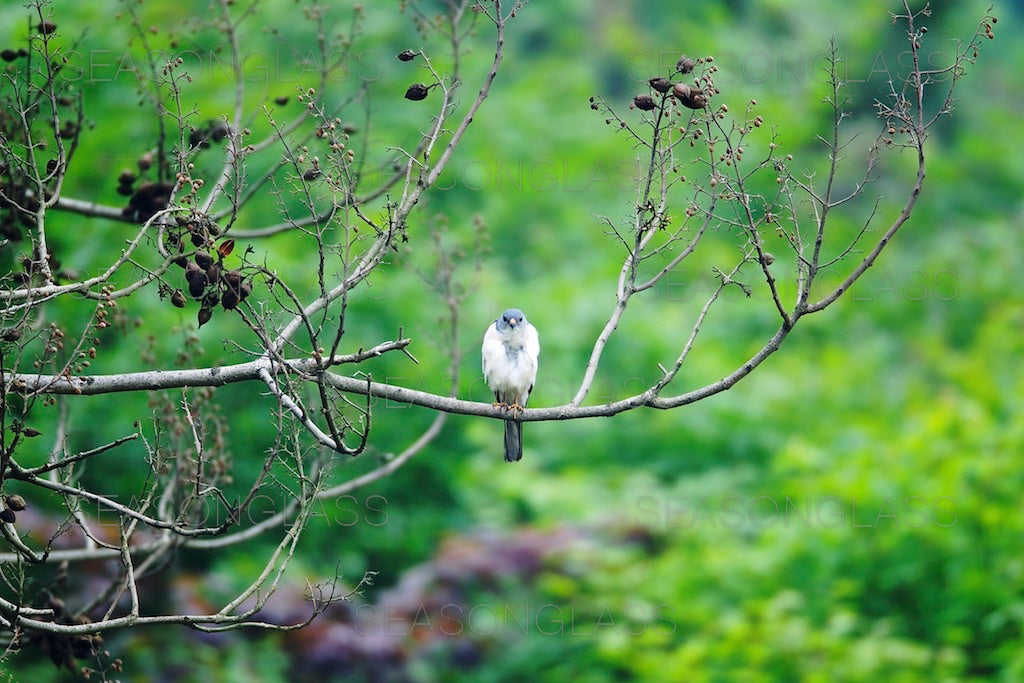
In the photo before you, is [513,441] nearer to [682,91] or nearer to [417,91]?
[417,91]

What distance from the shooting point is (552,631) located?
8.52m

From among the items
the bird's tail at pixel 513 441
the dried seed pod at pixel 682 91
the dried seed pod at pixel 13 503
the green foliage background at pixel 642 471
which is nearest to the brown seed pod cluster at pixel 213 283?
the dried seed pod at pixel 13 503

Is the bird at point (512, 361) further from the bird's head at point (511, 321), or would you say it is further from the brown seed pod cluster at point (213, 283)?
the brown seed pod cluster at point (213, 283)

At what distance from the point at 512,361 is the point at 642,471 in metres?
4.83

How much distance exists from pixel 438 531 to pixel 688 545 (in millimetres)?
2163

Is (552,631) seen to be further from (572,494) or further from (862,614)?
(862,614)

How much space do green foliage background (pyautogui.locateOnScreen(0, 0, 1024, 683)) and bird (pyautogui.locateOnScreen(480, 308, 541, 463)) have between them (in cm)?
31

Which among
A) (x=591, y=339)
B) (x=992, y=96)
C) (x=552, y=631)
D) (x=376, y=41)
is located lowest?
(x=552, y=631)

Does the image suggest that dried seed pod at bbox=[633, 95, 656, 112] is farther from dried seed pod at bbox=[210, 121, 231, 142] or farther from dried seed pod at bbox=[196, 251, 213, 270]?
dried seed pod at bbox=[210, 121, 231, 142]

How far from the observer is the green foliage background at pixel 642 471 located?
7.86 m

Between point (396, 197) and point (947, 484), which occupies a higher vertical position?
point (396, 197)

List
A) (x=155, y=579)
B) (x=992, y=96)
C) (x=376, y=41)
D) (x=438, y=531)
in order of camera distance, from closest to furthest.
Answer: (x=155, y=579)
(x=438, y=531)
(x=376, y=41)
(x=992, y=96)

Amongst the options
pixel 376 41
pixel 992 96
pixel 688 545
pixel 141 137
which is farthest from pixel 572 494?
pixel 992 96

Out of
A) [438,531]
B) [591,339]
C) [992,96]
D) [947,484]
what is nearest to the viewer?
[947,484]
